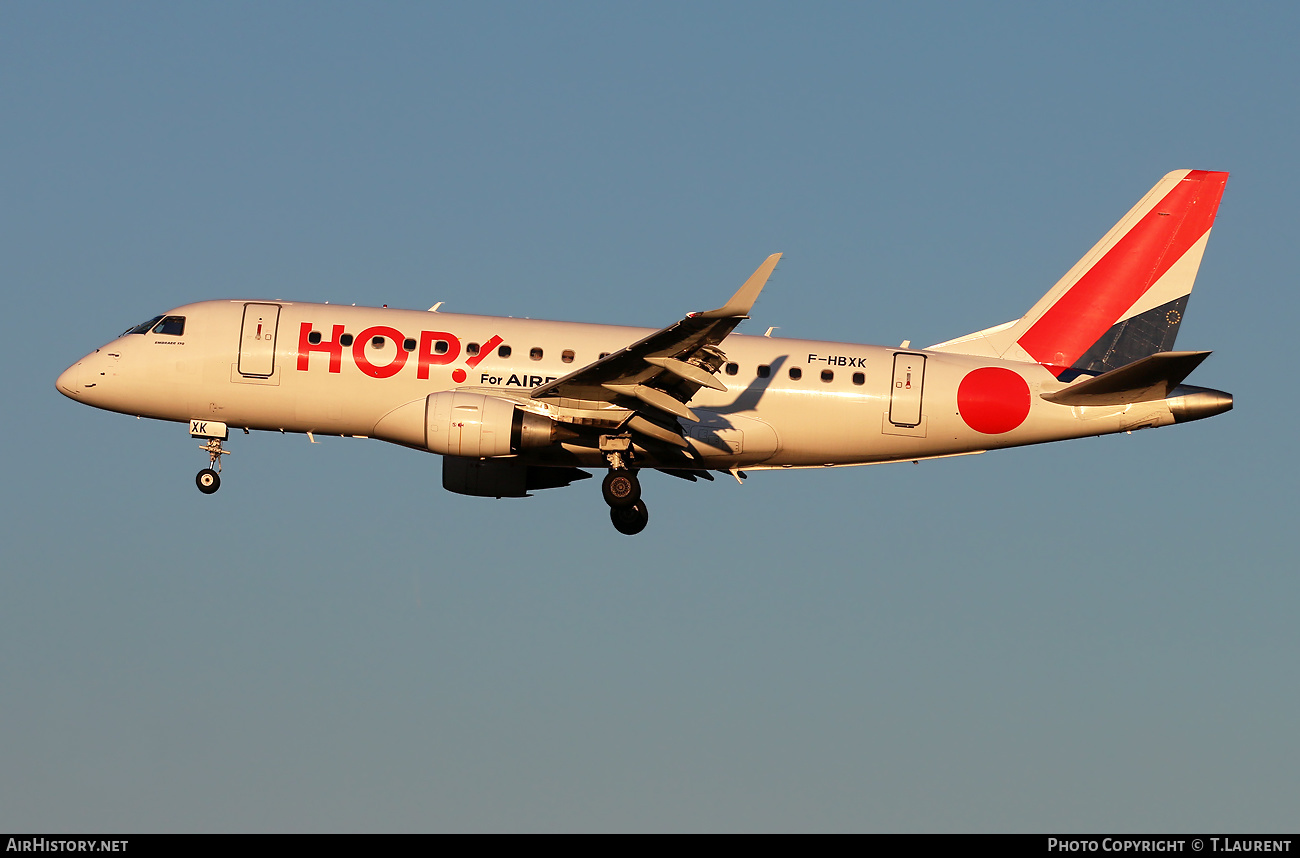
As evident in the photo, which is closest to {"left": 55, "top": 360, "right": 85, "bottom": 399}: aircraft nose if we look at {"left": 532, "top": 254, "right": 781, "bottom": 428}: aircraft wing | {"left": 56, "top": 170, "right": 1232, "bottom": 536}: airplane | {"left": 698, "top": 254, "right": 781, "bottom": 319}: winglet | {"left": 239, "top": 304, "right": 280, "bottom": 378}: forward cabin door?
{"left": 56, "top": 170, "right": 1232, "bottom": 536}: airplane

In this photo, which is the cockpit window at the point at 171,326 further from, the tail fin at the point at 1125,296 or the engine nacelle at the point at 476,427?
the tail fin at the point at 1125,296

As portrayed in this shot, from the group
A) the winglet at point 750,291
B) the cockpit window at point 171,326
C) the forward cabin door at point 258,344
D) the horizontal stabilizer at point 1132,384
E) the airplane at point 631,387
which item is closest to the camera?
the winglet at point 750,291

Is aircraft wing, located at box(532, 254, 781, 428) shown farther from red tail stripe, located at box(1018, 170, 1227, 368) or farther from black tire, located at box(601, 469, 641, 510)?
red tail stripe, located at box(1018, 170, 1227, 368)

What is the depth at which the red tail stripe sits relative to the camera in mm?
35750

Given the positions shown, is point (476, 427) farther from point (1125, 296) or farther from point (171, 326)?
point (1125, 296)

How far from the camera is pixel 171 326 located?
3578cm

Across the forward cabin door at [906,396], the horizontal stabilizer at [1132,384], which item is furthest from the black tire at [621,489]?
the horizontal stabilizer at [1132,384]

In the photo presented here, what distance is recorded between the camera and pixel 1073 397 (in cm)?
3388

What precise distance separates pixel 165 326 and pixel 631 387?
12186mm

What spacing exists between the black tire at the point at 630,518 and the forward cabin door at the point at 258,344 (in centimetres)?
877

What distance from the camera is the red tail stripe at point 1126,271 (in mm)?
35750

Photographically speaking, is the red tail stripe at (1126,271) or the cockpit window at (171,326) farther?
Result: the red tail stripe at (1126,271)

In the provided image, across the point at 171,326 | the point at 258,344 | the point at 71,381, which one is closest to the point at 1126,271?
the point at 258,344

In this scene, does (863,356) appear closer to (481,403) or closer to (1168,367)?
(1168,367)
